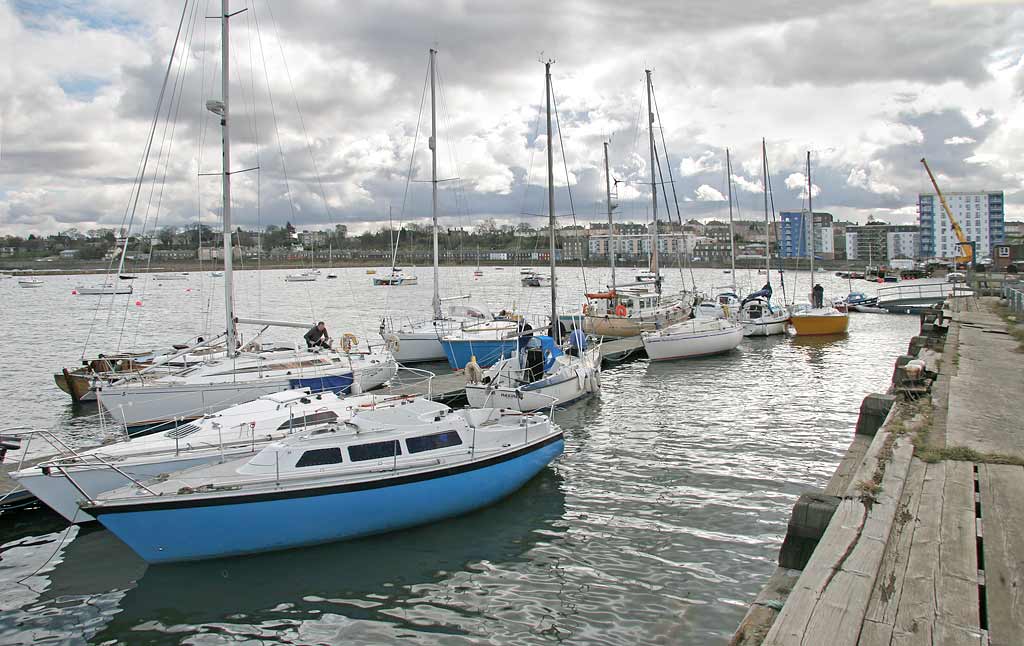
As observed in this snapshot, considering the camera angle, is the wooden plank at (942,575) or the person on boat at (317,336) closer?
the wooden plank at (942,575)

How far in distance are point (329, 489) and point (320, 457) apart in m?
0.70

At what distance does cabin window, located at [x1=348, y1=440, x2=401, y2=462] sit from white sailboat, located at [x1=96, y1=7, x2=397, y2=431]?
6.68m

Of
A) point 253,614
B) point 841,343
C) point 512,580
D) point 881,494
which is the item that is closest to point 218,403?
point 253,614

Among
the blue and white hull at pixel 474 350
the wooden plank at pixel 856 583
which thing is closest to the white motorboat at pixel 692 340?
the blue and white hull at pixel 474 350

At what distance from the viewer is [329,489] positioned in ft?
37.9

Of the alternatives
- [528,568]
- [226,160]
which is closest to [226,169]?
[226,160]

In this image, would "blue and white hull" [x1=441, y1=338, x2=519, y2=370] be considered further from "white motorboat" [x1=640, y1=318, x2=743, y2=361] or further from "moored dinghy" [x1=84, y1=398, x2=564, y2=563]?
"moored dinghy" [x1=84, y1=398, x2=564, y2=563]

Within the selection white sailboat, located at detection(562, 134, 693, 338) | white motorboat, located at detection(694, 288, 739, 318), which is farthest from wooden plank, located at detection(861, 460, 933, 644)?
white motorboat, located at detection(694, 288, 739, 318)

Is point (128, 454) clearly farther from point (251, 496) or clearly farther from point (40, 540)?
point (251, 496)

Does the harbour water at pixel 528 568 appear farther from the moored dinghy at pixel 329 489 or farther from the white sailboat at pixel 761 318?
the white sailboat at pixel 761 318

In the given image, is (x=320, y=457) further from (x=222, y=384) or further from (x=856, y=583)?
(x=222, y=384)

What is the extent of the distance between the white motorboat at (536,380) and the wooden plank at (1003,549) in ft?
40.4

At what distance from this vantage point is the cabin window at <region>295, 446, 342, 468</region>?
11898 millimetres

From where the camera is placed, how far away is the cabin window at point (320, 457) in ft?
39.0
